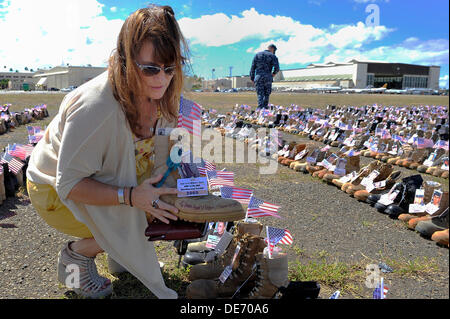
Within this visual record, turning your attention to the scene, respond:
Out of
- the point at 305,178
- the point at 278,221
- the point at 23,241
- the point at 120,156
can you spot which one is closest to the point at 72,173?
the point at 120,156

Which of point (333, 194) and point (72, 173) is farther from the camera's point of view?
point (333, 194)

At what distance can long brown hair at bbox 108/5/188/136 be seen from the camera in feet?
5.66

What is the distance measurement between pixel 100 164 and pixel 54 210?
469mm

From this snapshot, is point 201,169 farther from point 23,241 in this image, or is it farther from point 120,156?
point 23,241

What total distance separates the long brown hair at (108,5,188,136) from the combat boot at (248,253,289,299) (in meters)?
0.98

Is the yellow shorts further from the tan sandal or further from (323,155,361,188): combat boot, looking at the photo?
(323,155,361,188): combat boot

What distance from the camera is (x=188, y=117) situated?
2.24 metres

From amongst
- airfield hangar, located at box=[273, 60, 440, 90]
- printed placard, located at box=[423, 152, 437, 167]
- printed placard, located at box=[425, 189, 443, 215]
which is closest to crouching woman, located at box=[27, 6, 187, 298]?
airfield hangar, located at box=[273, 60, 440, 90]

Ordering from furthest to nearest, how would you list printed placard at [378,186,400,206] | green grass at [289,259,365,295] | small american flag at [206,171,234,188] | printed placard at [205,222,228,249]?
printed placard at [378,186,400,206]
small american flag at [206,171,234,188]
printed placard at [205,222,228,249]
green grass at [289,259,365,295]

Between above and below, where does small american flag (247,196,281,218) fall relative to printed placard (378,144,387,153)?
above

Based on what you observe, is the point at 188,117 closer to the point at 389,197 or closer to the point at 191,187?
the point at 191,187

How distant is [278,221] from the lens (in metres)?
3.39

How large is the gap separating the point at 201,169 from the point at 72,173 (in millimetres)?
792

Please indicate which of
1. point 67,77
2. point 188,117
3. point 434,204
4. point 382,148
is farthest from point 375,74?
point 67,77
